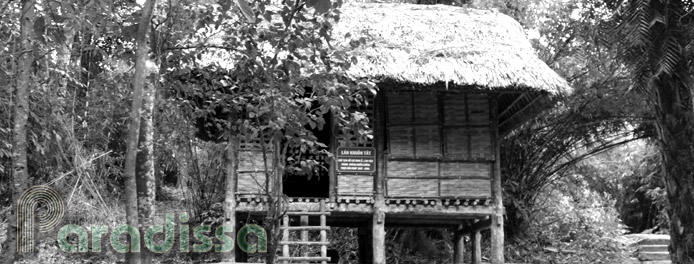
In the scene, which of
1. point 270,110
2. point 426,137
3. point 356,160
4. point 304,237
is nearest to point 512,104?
point 426,137

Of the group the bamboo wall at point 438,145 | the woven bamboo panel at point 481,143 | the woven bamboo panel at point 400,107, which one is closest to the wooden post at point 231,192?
the bamboo wall at point 438,145

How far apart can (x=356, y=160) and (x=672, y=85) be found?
394cm

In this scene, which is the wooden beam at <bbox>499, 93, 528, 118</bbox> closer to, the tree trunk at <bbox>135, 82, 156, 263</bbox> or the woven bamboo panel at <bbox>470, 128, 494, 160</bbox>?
the woven bamboo panel at <bbox>470, 128, 494, 160</bbox>

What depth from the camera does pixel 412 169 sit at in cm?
941

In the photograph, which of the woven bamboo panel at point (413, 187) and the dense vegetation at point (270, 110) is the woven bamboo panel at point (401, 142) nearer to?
the woven bamboo panel at point (413, 187)

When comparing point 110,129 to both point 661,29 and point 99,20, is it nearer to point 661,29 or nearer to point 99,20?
point 99,20

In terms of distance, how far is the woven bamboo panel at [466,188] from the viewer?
938 centimetres

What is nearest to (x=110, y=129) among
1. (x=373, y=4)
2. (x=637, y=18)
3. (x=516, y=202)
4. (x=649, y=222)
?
(x=373, y=4)

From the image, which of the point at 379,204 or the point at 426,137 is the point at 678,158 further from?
the point at 379,204

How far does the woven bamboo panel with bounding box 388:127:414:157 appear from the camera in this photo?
9422 millimetres

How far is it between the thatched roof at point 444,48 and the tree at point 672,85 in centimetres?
227

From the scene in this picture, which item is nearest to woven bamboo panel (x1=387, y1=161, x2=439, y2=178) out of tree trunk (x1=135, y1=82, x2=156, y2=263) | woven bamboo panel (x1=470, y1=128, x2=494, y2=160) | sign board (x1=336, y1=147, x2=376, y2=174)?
sign board (x1=336, y1=147, x2=376, y2=174)

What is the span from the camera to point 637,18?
22.0 feet

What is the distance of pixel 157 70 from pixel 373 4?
589cm
